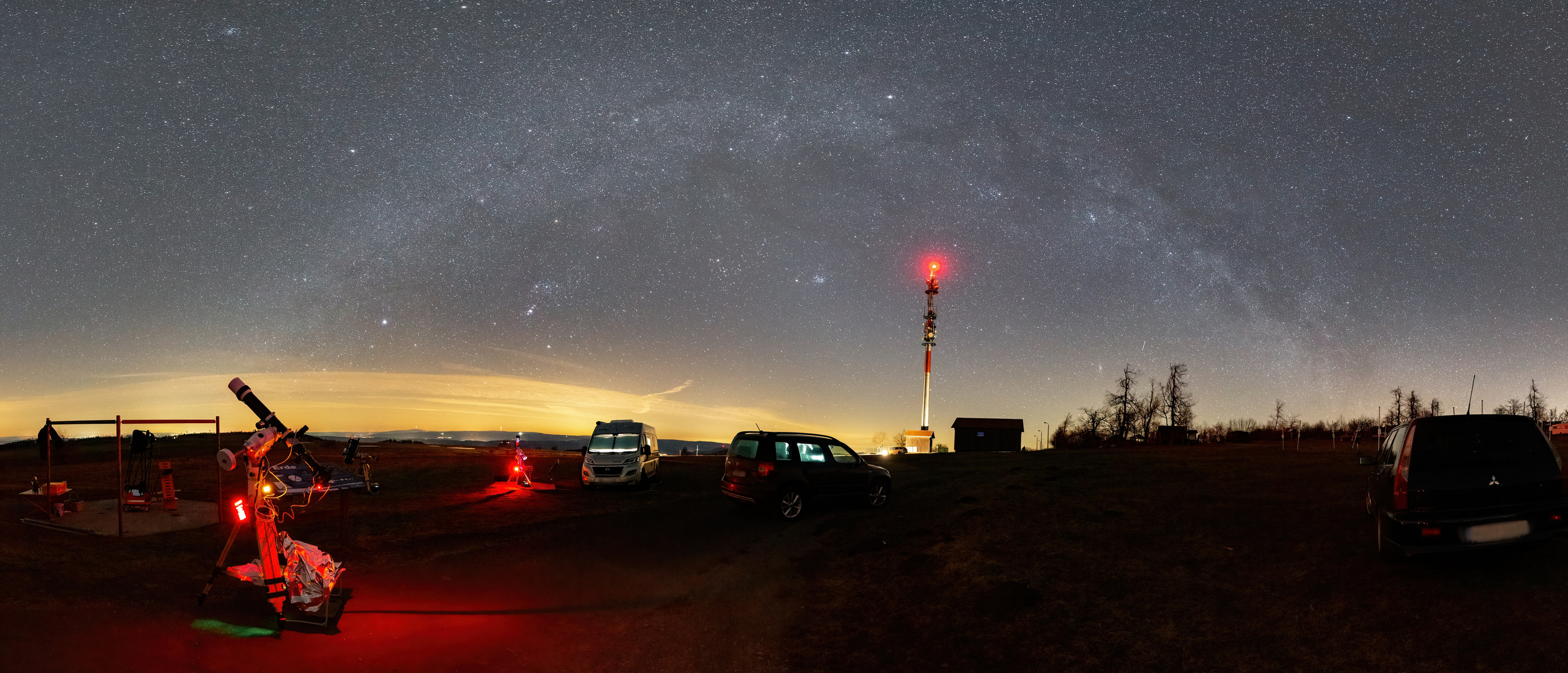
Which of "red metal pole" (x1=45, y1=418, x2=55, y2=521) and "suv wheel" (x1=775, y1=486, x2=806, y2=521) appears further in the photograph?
"suv wheel" (x1=775, y1=486, x2=806, y2=521)

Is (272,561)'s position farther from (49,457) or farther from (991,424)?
(991,424)

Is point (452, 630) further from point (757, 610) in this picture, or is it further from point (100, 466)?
point (100, 466)

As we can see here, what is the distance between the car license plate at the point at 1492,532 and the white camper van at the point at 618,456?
1855 centimetres

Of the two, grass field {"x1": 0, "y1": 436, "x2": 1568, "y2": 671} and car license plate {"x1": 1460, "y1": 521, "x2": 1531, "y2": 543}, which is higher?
car license plate {"x1": 1460, "y1": 521, "x2": 1531, "y2": 543}

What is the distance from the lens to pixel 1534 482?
25.1ft

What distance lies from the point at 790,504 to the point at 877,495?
222cm

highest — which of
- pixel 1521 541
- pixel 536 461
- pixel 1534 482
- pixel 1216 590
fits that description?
pixel 1534 482

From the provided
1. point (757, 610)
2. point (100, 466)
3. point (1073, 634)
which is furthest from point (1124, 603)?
point (100, 466)

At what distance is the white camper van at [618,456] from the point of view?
21.9 metres

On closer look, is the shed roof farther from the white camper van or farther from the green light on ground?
the green light on ground

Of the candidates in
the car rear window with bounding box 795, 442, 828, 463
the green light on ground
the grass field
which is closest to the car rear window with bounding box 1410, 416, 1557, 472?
the grass field

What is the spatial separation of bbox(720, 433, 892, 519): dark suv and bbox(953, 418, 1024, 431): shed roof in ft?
166

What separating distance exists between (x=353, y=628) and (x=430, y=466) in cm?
2293

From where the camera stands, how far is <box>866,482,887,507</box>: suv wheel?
16.3m
